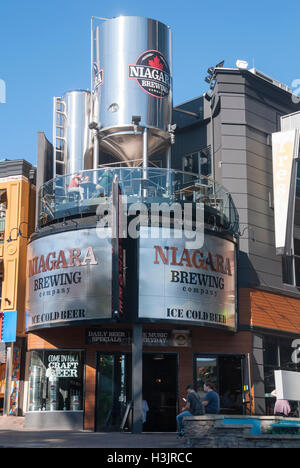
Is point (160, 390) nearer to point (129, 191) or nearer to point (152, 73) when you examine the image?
point (129, 191)

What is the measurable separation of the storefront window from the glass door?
0.73 meters

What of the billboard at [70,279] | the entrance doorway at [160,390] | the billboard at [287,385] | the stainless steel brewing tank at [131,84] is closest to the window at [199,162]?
the stainless steel brewing tank at [131,84]

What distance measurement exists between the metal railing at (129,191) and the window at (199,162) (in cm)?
359

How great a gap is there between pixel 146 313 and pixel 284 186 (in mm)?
9013

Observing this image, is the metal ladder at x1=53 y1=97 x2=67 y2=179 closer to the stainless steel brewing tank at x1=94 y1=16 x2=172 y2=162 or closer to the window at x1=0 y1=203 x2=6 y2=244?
the stainless steel brewing tank at x1=94 y1=16 x2=172 y2=162

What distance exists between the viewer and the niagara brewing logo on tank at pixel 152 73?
2906 centimetres

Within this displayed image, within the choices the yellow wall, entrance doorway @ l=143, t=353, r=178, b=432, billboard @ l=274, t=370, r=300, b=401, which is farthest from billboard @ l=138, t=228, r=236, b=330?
the yellow wall

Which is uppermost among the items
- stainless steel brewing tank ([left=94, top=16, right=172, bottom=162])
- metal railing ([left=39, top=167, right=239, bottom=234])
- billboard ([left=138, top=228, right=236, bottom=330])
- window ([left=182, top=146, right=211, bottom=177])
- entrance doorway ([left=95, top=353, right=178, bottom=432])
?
stainless steel brewing tank ([left=94, top=16, right=172, bottom=162])

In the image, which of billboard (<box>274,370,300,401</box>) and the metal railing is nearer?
billboard (<box>274,370,300,401</box>)

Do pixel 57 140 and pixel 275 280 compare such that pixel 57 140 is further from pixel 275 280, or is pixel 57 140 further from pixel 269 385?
pixel 269 385

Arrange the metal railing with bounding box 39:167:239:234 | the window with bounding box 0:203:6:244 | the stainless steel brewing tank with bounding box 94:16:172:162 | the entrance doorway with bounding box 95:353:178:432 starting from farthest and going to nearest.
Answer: the window with bounding box 0:203:6:244, the stainless steel brewing tank with bounding box 94:16:172:162, the entrance doorway with bounding box 95:353:178:432, the metal railing with bounding box 39:167:239:234

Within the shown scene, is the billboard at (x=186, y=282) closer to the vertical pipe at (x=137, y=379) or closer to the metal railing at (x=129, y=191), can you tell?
the vertical pipe at (x=137, y=379)

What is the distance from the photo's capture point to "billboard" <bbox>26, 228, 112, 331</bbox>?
2388 centimetres

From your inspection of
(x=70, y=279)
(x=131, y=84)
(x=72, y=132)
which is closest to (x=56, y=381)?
(x=70, y=279)
